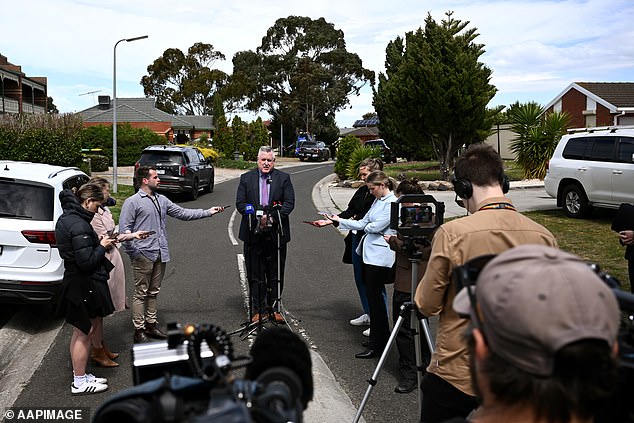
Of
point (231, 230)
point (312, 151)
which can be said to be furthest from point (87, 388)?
point (312, 151)

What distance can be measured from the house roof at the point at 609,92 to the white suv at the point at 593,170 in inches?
1038

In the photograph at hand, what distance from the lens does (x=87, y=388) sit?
17.4ft

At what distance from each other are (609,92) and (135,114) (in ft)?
140

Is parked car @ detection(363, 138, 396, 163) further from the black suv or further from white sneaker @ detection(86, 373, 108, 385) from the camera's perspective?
white sneaker @ detection(86, 373, 108, 385)

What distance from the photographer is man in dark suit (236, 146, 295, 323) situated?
718 cm

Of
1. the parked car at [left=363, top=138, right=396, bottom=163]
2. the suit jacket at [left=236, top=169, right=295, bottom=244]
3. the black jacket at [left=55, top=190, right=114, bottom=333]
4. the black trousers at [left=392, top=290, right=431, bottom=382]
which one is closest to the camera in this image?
the black jacket at [left=55, top=190, right=114, bottom=333]

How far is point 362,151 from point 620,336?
26329 millimetres

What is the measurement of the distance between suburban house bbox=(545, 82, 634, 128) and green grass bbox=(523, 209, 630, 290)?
2595cm

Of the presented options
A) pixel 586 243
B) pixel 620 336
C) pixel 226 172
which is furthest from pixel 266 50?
pixel 620 336

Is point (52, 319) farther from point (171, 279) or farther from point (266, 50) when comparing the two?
point (266, 50)

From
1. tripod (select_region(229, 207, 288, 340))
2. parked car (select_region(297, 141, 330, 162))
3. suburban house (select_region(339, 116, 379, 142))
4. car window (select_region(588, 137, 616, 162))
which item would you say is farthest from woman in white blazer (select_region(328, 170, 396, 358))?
suburban house (select_region(339, 116, 379, 142))

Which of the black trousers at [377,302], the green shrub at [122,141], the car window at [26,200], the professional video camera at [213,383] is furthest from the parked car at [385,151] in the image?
the professional video camera at [213,383]

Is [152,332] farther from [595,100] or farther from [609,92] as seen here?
[609,92]

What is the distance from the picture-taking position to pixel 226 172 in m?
39.6
